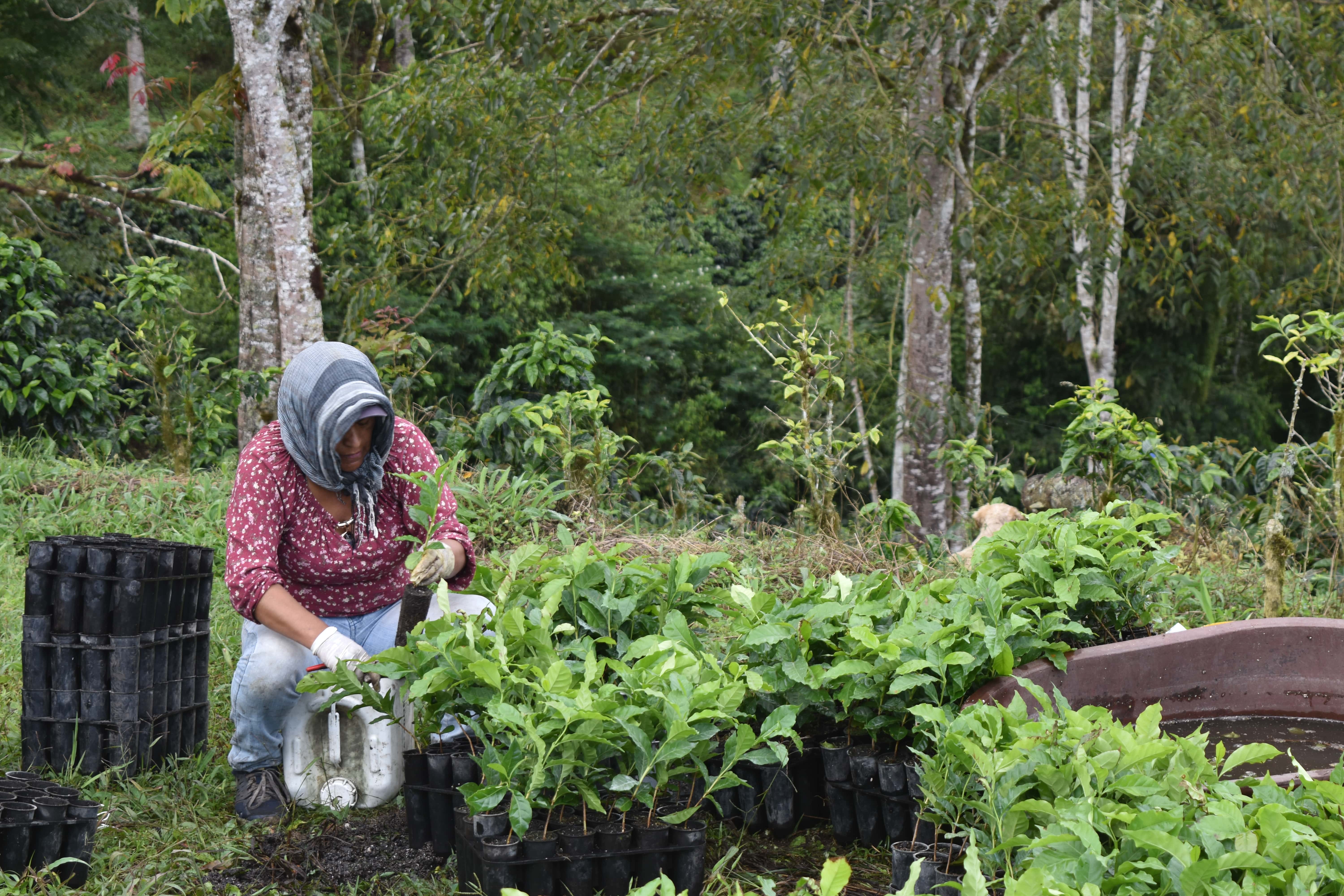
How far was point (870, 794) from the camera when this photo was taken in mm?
2520

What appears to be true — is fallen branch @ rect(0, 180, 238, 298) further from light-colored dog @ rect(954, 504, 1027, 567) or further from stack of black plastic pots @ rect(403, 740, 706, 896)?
stack of black plastic pots @ rect(403, 740, 706, 896)

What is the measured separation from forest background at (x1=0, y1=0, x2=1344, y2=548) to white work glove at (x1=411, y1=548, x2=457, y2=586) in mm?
1975

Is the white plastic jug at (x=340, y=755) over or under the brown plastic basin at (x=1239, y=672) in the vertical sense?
under

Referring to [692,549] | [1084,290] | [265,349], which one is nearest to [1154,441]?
[692,549]

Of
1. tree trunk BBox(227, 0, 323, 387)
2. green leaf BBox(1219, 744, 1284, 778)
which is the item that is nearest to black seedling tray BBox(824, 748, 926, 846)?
green leaf BBox(1219, 744, 1284, 778)

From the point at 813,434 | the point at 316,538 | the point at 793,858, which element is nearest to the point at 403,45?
the point at 813,434

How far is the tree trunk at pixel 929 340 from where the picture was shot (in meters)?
6.89

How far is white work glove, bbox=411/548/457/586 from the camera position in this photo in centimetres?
277

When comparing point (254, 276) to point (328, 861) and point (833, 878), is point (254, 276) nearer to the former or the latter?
point (328, 861)

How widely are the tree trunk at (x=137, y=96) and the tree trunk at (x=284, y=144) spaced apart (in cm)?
1063

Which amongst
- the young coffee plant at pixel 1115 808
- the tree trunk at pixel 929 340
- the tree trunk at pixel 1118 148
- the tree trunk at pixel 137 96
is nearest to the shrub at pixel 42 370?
the tree trunk at pixel 929 340

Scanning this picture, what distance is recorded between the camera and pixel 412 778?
252 centimetres

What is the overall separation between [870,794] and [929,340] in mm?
4971

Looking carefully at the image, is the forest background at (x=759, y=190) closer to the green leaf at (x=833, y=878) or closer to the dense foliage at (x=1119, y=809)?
the dense foliage at (x=1119, y=809)
